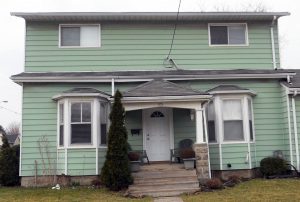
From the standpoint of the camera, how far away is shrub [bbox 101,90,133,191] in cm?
1159

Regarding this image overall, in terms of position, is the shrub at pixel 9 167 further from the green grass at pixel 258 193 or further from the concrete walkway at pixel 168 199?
the green grass at pixel 258 193

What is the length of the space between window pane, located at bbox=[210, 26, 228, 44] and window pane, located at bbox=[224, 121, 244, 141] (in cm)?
344

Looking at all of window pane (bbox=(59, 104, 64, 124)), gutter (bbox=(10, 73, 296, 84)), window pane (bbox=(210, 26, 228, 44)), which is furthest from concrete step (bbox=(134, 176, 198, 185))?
window pane (bbox=(210, 26, 228, 44))

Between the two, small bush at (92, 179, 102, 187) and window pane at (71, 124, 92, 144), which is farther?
window pane at (71, 124, 92, 144)

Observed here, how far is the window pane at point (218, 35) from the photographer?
50.4ft

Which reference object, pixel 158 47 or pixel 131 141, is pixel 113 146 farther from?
pixel 158 47

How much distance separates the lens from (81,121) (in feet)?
44.0

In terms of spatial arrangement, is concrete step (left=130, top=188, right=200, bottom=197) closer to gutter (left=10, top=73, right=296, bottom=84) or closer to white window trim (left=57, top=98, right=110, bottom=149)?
white window trim (left=57, top=98, right=110, bottom=149)

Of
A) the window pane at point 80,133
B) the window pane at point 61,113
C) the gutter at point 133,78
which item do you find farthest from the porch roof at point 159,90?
the window pane at point 61,113

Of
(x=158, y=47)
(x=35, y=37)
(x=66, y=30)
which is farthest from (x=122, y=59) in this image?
(x=35, y=37)

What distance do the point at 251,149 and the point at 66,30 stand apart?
8.28m

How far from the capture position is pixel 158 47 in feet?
49.3

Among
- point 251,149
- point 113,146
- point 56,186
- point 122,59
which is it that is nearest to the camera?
point 113,146

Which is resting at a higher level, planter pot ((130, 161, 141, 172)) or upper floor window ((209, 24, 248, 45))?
upper floor window ((209, 24, 248, 45))
